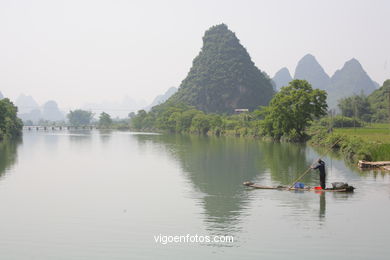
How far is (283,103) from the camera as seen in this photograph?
52.4 metres

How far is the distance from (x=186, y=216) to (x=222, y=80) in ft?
441

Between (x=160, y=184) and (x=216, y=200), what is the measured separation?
505 centimetres

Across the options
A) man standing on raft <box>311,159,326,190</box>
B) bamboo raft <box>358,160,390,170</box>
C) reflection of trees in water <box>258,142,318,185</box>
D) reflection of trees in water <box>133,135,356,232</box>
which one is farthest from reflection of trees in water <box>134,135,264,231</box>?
bamboo raft <box>358,160,390,170</box>

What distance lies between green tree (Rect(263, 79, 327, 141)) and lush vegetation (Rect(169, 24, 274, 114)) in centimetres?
8418

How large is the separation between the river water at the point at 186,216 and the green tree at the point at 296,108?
86.2ft

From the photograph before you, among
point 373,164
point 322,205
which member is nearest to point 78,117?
point 373,164

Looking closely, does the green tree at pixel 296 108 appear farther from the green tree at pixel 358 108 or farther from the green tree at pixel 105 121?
the green tree at pixel 105 121

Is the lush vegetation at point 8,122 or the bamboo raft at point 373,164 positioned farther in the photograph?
the lush vegetation at point 8,122

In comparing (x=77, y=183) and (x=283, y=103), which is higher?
(x=283, y=103)

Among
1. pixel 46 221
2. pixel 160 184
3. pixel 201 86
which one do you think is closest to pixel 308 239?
pixel 46 221

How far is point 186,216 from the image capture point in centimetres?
1464

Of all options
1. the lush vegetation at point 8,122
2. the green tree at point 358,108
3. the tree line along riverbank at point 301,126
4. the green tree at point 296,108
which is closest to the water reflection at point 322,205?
the tree line along riverbank at point 301,126

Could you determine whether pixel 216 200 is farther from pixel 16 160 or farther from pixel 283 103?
pixel 283 103

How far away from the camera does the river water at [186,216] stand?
11.3m
